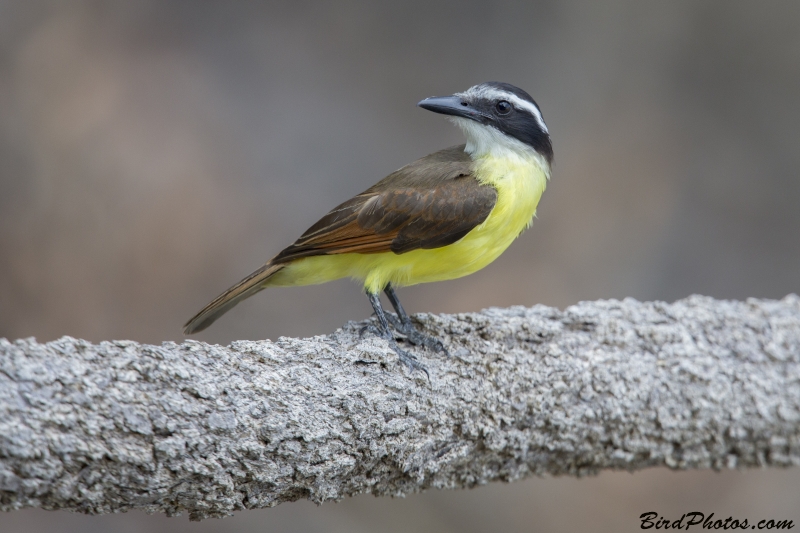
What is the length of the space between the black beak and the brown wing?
29 cm

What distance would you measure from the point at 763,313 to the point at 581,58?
390 centimetres

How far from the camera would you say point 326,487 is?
3443 mm

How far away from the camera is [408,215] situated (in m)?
4.25

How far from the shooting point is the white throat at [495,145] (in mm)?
4562

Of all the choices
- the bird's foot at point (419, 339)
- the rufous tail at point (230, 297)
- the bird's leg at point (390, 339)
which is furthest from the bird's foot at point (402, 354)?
the rufous tail at point (230, 297)

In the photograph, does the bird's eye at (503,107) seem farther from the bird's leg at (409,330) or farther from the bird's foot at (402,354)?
the bird's foot at (402,354)

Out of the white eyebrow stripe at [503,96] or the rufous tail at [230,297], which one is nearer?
the rufous tail at [230,297]

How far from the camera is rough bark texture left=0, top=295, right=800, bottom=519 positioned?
291cm

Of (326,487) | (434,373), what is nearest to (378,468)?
(326,487)

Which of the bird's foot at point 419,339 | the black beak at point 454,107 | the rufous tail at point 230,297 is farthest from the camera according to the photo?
the black beak at point 454,107

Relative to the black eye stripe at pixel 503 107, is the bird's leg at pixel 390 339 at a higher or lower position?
lower

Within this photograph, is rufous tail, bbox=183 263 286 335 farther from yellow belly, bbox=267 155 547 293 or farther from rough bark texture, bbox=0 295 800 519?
rough bark texture, bbox=0 295 800 519

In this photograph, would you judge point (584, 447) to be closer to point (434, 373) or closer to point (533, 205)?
point (434, 373)

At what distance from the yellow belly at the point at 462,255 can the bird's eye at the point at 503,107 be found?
303 millimetres
